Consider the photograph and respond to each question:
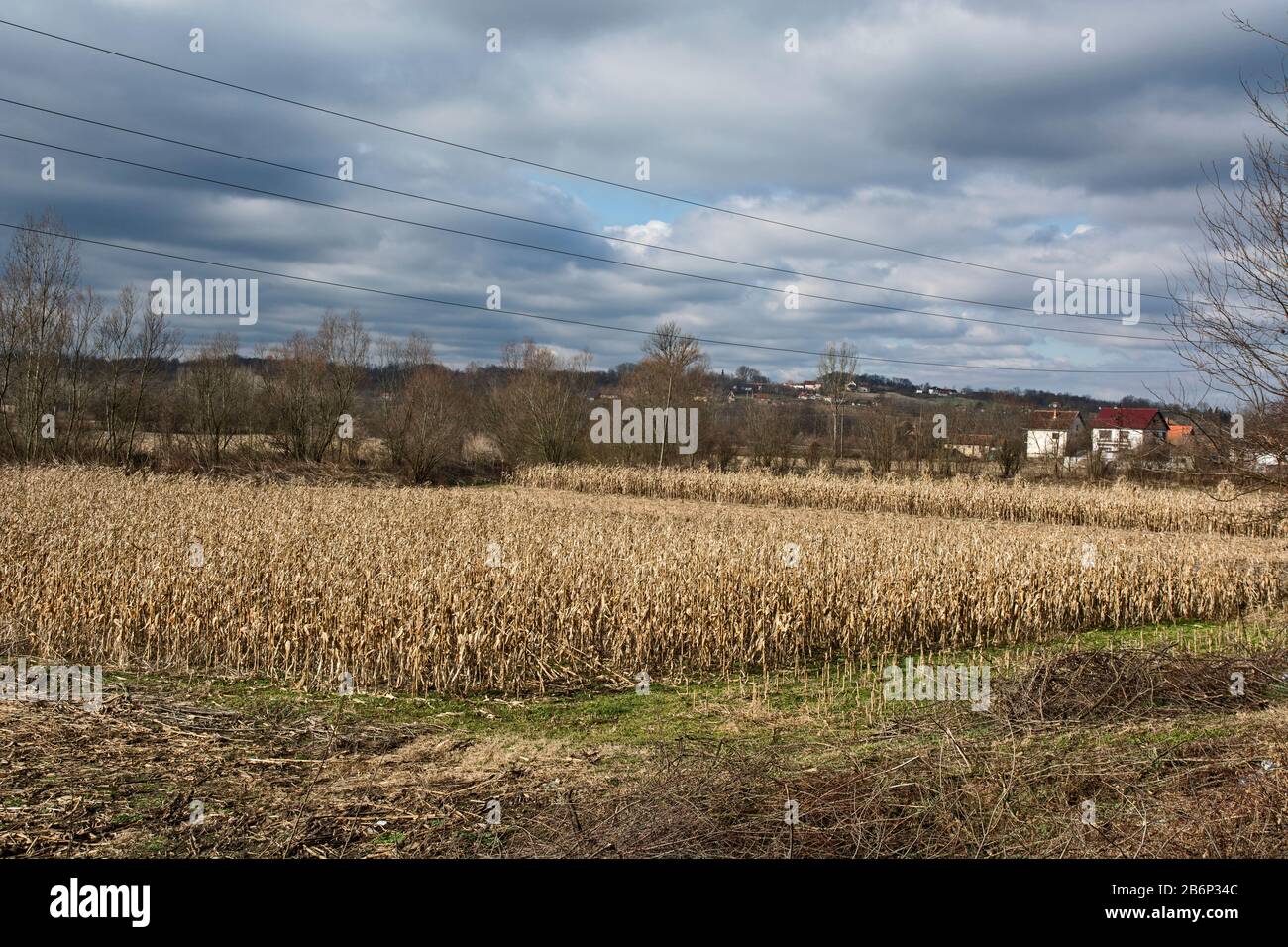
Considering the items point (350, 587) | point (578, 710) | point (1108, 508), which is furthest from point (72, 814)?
point (1108, 508)

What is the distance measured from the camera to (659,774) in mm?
6508

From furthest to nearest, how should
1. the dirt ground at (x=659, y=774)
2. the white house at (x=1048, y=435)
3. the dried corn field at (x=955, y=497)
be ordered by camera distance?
1. the white house at (x=1048, y=435)
2. the dried corn field at (x=955, y=497)
3. the dirt ground at (x=659, y=774)

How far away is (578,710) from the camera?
8.73 meters

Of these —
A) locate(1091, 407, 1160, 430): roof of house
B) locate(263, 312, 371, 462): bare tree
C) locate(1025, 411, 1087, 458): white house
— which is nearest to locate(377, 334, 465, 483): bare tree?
locate(263, 312, 371, 462): bare tree

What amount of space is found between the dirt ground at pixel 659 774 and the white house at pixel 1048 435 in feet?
112

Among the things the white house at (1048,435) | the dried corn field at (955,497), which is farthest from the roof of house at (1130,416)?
the dried corn field at (955,497)

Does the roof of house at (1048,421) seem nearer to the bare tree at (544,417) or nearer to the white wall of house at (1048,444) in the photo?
the white wall of house at (1048,444)

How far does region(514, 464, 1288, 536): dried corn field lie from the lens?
25.7m

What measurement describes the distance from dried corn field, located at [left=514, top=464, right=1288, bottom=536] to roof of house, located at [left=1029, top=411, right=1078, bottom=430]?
12.8 metres

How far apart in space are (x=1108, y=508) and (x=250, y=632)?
82.3ft

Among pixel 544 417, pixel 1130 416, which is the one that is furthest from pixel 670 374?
pixel 1130 416

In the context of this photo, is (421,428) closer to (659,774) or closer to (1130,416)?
(659,774)

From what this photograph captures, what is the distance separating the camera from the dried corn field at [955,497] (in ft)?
84.2

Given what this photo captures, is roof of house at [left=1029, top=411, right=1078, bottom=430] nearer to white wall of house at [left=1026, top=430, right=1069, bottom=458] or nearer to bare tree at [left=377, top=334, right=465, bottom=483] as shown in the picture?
white wall of house at [left=1026, top=430, right=1069, bottom=458]
